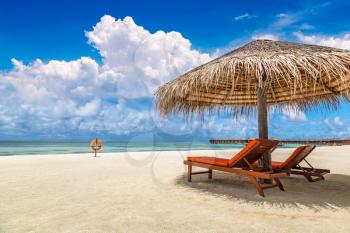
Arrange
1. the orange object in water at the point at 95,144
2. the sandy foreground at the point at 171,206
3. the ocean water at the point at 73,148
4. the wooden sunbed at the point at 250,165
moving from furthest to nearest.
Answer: the ocean water at the point at 73,148 < the orange object in water at the point at 95,144 < the wooden sunbed at the point at 250,165 < the sandy foreground at the point at 171,206

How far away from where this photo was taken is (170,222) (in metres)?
2.77

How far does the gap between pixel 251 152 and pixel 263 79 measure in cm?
143

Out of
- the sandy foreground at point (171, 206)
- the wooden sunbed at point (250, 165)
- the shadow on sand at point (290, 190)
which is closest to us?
the sandy foreground at point (171, 206)

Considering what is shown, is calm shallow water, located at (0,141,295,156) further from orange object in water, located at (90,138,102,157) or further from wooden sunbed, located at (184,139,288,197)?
wooden sunbed, located at (184,139,288,197)

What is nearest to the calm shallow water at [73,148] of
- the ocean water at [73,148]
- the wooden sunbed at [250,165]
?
the ocean water at [73,148]

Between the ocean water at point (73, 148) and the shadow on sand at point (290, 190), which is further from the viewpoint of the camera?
the ocean water at point (73, 148)

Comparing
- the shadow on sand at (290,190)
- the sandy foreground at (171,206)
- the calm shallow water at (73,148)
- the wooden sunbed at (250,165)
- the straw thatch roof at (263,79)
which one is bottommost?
the calm shallow water at (73,148)

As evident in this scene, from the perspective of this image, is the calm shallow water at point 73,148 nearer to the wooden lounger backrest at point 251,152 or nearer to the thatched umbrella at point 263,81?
the thatched umbrella at point 263,81

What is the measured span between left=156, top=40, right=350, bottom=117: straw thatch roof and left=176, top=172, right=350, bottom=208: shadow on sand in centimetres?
152

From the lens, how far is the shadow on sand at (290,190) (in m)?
3.62

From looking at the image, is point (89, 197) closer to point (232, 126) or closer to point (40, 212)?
point (40, 212)

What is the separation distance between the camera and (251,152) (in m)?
3.93

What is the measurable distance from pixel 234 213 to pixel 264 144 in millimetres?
1262

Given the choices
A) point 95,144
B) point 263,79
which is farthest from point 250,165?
point 95,144
